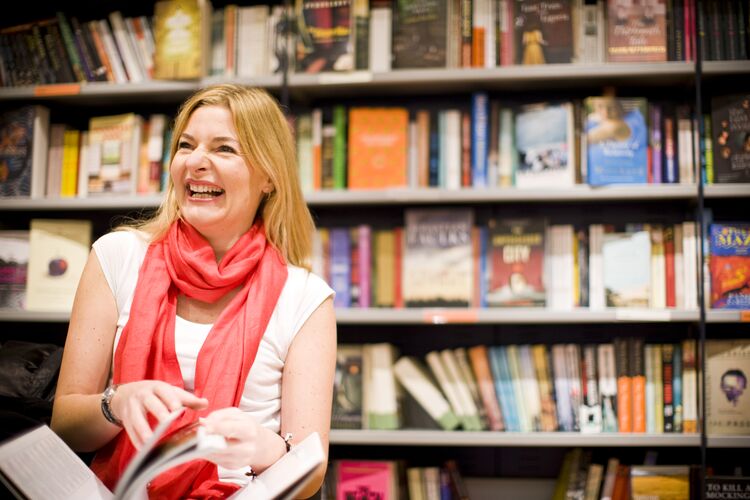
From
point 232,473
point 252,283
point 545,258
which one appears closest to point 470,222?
point 545,258

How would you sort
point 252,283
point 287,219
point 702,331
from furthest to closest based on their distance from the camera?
point 702,331 < point 287,219 < point 252,283

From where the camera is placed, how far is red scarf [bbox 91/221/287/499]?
1257 mm

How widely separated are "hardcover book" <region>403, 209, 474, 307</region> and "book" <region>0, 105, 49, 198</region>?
1.44 m

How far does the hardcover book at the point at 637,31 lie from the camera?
7.75 ft

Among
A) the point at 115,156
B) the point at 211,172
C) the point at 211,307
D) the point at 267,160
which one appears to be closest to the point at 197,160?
the point at 211,172

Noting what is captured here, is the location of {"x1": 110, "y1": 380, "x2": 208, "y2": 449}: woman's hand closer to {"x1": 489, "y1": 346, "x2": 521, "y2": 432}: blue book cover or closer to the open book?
the open book

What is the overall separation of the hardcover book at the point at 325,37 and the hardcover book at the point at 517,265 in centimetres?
83

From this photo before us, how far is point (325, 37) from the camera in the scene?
2.47 m

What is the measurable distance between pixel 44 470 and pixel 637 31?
225 cm

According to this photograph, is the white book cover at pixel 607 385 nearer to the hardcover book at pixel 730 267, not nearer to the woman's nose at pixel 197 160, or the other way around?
the hardcover book at pixel 730 267

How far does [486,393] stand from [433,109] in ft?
3.68

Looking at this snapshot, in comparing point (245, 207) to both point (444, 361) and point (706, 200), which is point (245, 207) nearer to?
point (444, 361)

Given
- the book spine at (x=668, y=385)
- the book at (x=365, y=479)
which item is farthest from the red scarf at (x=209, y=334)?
the book spine at (x=668, y=385)

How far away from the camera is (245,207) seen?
4.92 feet
